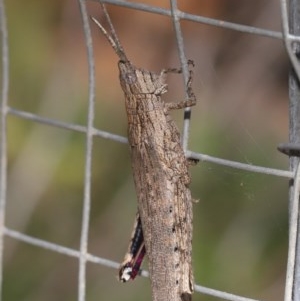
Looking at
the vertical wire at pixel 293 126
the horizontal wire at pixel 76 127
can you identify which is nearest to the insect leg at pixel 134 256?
the horizontal wire at pixel 76 127

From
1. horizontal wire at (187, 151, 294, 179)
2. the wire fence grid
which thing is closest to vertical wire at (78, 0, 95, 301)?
the wire fence grid

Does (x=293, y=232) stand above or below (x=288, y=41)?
below

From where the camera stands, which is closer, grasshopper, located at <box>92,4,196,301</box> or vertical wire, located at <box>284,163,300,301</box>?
vertical wire, located at <box>284,163,300,301</box>

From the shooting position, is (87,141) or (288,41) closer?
(288,41)

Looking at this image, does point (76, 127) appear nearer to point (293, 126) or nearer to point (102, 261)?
point (102, 261)

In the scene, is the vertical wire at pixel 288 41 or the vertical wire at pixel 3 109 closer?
the vertical wire at pixel 288 41

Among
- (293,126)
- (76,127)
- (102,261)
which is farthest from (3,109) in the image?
(293,126)

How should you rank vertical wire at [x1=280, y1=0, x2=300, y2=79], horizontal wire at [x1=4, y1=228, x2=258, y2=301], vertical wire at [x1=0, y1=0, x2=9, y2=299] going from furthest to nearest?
vertical wire at [x1=0, y1=0, x2=9, y2=299], horizontal wire at [x1=4, y1=228, x2=258, y2=301], vertical wire at [x1=280, y1=0, x2=300, y2=79]

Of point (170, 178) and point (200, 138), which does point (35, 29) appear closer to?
point (200, 138)

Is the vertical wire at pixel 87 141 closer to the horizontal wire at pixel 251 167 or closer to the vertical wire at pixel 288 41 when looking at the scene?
the horizontal wire at pixel 251 167

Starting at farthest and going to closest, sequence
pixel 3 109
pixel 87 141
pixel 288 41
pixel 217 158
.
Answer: pixel 3 109 → pixel 87 141 → pixel 217 158 → pixel 288 41

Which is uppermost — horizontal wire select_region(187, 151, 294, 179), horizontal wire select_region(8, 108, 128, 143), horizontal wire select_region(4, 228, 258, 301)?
horizontal wire select_region(8, 108, 128, 143)

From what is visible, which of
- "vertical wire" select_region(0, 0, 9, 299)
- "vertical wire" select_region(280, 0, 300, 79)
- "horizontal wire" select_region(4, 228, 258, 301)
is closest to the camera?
"vertical wire" select_region(280, 0, 300, 79)

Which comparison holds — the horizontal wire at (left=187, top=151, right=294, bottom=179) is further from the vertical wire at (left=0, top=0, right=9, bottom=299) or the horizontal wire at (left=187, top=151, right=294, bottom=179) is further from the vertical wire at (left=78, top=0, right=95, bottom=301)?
the vertical wire at (left=0, top=0, right=9, bottom=299)
